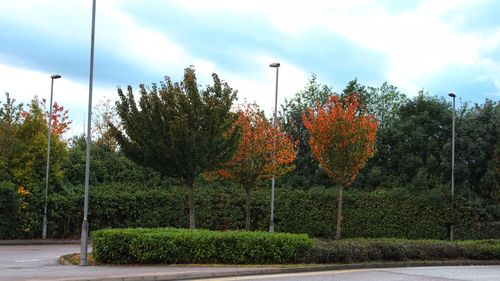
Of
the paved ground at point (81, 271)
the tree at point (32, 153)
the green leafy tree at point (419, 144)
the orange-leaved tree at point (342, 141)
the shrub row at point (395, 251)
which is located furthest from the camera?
the green leafy tree at point (419, 144)

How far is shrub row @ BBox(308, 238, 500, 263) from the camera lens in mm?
19734

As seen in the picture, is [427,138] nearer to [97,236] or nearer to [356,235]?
[356,235]

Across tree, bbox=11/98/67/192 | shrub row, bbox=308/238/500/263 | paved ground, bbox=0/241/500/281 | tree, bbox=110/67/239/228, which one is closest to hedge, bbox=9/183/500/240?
tree, bbox=11/98/67/192

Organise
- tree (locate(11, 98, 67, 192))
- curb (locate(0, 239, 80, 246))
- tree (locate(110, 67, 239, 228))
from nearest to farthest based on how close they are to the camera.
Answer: tree (locate(110, 67, 239, 228)) < curb (locate(0, 239, 80, 246)) < tree (locate(11, 98, 67, 192))

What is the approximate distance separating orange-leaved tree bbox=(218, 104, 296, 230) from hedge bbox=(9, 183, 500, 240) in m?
6.66

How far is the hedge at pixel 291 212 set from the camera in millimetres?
34906

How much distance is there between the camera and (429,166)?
40656mm

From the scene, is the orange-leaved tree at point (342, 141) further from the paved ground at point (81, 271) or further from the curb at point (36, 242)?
the curb at point (36, 242)

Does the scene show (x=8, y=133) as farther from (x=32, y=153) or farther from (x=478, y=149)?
(x=478, y=149)

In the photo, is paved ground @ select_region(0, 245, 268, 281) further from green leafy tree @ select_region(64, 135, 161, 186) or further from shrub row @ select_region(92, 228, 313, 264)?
green leafy tree @ select_region(64, 135, 161, 186)

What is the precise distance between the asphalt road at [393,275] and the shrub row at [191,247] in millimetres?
1842

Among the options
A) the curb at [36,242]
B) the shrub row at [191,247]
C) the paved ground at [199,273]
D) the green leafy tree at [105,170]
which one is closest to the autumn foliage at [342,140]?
the paved ground at [199,273]

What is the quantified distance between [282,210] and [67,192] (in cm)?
1268

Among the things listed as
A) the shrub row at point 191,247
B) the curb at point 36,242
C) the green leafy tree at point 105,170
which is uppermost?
the green leafy tree at point 105,170
